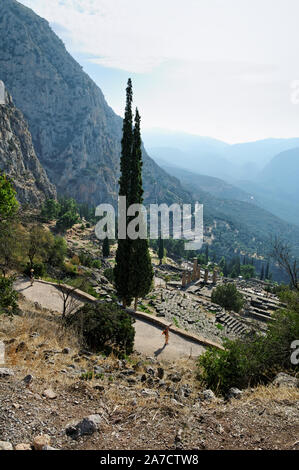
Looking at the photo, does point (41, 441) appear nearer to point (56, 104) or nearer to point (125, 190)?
point (125, 190)

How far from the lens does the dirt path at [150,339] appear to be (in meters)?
12.2

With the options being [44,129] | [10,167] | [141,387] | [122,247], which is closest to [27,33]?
[44,129]

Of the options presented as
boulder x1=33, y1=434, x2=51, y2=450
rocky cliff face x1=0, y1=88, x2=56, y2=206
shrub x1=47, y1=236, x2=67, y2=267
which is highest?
rocky cliff face x1=0, y1=88, x2=56, y2=206

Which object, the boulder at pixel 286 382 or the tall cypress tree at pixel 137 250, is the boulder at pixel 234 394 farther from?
the tall cypress tree at pixel 137 250

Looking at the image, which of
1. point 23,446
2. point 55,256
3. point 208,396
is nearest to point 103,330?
point 208,396

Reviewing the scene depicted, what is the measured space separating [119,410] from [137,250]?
11694 mm

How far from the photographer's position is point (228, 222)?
197875mm

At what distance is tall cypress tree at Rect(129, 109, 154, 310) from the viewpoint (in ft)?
54.1

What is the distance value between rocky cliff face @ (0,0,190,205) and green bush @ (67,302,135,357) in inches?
5190

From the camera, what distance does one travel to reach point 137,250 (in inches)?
652
